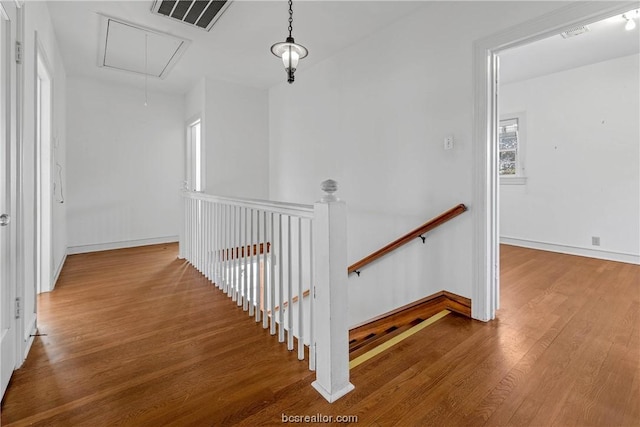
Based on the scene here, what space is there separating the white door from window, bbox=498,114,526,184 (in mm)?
5708

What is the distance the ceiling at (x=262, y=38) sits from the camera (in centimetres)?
270

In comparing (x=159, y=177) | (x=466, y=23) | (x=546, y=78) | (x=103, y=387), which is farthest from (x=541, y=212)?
(x=159, y=177)

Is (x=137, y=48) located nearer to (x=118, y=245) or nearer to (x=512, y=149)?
(x=118, y=245)

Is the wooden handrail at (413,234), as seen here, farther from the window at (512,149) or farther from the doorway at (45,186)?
the window at (512,149)

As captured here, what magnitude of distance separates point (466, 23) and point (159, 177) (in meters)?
4.82

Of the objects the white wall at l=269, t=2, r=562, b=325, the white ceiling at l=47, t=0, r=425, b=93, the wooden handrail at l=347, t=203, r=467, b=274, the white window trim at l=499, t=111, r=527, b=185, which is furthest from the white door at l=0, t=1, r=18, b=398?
the white window trim at l=499, t=111, r=527, b=185

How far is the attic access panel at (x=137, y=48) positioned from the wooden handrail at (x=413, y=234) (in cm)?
304

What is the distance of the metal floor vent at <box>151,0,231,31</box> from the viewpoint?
2.60 meters

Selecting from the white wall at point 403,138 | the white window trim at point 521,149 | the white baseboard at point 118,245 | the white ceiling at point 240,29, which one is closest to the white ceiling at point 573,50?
the white window trim at point 521,149

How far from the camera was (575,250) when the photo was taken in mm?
4219

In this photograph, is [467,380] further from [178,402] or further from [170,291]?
[170,291]

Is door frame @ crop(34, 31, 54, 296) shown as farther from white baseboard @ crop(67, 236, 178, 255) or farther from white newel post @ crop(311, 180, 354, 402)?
white newel post @ crop(311, 180, 354, 402)

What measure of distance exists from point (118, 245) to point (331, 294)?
461 cm

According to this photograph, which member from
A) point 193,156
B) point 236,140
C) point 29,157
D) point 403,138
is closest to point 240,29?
point 236,140
